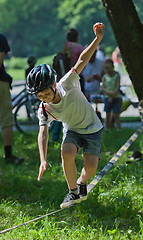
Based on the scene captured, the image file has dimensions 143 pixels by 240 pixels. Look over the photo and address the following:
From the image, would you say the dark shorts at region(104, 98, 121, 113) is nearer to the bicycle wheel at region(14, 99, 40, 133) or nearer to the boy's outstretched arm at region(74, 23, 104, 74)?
the bicycle wheel at region(14, 99, 40, 133)

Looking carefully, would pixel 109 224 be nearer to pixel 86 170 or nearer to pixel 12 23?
pixel 86 170

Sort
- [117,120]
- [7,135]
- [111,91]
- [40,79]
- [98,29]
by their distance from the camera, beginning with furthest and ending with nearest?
[117,120]
[111,91]
[7,135]
[98,29]
[40,79]

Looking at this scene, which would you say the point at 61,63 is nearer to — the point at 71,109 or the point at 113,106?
the point at 113,106

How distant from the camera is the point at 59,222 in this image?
421 cm

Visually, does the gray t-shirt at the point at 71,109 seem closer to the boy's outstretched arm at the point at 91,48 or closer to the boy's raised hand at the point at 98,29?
the boy's outstretched arm at the point at 91,48

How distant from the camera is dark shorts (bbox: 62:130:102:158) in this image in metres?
3.95

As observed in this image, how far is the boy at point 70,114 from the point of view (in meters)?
3.61

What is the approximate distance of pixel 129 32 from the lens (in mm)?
4984

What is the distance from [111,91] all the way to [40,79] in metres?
4.41

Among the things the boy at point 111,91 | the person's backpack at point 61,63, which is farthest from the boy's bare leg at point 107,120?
the person's backpack at point 61,63

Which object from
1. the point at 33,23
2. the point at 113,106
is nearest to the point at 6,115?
the point at 113,106

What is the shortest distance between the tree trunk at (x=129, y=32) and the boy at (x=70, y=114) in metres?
Result: 1.28

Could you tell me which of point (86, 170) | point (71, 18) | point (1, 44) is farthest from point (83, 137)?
point (71, 18)

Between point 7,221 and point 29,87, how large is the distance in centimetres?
162
